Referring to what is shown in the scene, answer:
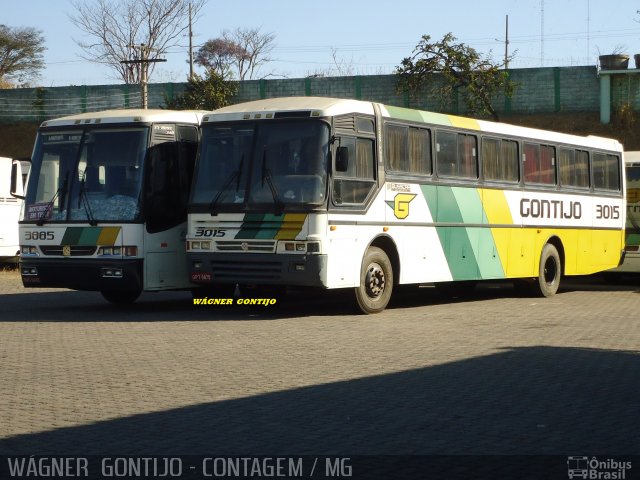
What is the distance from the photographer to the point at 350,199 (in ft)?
58.0

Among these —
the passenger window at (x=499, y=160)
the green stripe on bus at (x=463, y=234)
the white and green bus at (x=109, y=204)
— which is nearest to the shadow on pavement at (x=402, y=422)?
the white and green bus at (x=109, y=204)

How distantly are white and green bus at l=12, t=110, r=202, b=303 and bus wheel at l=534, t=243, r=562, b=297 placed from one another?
25.5 feet

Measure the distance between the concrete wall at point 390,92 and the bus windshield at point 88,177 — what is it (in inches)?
1164

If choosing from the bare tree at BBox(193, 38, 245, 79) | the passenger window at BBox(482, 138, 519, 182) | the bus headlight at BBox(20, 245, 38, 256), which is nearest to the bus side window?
the passenger window at BBox(482, 138, 519, 182)

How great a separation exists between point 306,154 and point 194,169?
1967mm

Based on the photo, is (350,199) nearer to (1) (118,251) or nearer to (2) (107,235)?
(1) (118,251)

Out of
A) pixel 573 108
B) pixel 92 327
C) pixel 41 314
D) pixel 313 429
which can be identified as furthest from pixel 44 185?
pixel 573 108

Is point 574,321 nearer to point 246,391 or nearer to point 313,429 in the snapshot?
point 246,391

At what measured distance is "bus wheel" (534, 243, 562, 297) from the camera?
23.6 meters

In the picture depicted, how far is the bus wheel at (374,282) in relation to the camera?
18125 mm

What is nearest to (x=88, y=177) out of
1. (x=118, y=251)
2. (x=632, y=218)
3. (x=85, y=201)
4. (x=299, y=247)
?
(x=85, y=201)

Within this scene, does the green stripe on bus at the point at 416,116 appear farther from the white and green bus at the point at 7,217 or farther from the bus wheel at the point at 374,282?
the white and green bus at the point at 7,217

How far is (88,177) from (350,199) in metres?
4.11

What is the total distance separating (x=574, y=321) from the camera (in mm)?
17797
